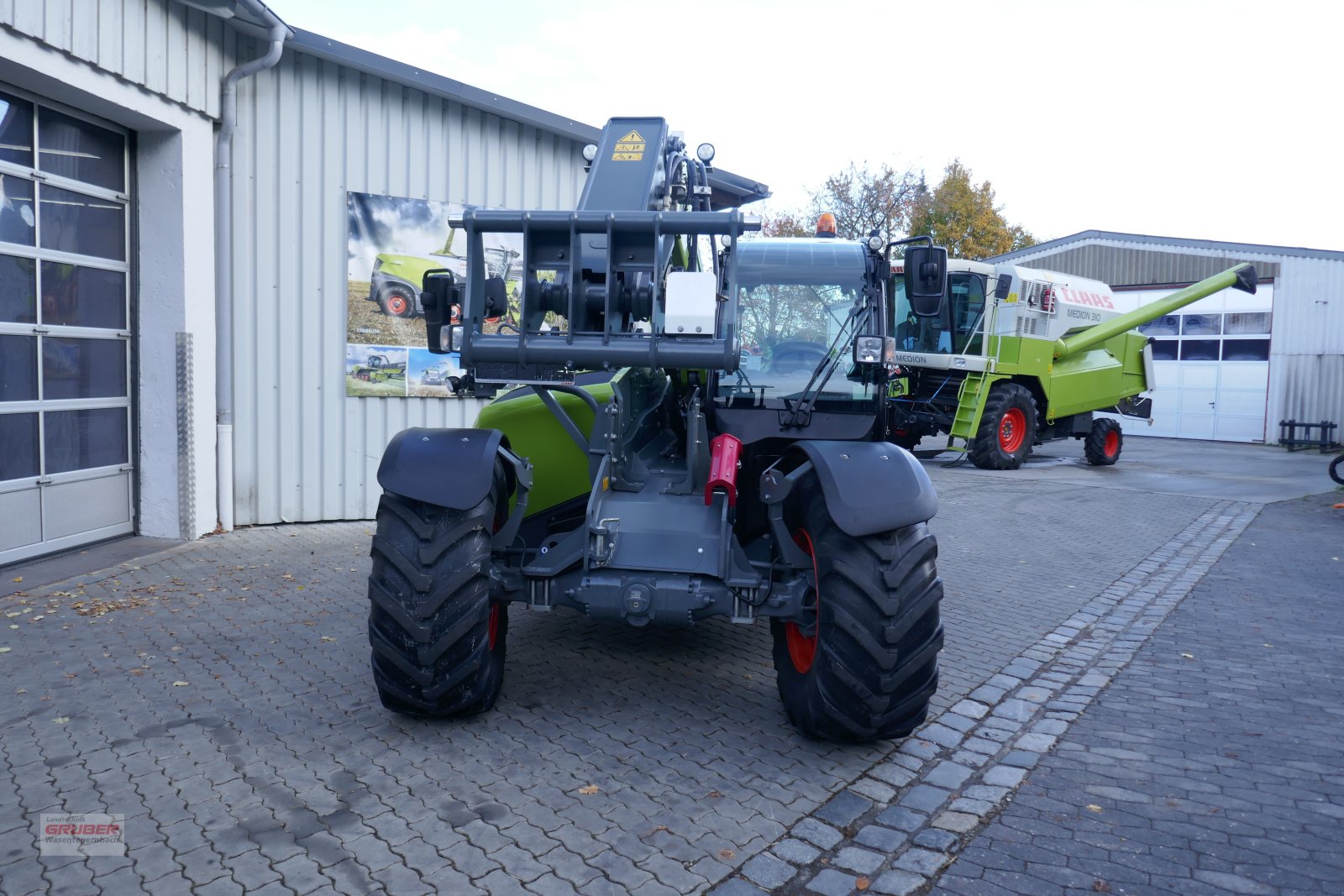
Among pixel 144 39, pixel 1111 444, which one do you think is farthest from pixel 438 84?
pixel 1111 444

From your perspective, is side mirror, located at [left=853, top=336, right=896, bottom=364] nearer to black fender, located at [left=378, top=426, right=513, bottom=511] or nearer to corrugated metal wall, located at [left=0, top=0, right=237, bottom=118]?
black fender, located at [left=378, top=426, right=513, bottom=511]

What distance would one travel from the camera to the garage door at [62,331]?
7.12 meters

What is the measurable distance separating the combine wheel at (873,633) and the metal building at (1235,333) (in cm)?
2174

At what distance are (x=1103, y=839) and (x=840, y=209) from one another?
40013mm

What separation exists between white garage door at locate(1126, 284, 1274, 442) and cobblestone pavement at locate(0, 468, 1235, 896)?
741 inches

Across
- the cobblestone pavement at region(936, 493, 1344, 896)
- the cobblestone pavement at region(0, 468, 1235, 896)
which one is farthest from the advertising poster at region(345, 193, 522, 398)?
the cobblestone pavement at region(936, 493, 1344, 896)

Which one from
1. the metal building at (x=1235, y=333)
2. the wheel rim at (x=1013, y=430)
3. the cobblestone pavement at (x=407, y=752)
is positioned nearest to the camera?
the cobblestone pavement at (x=407, y=752)

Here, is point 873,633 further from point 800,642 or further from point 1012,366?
point 1012,366

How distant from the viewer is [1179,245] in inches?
946

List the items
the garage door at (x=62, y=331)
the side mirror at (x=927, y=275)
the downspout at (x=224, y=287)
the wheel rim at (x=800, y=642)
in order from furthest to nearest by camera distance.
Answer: the downspout at (x=224, y=287) < the garage door at (x=62, y=331) < the side mirror at (x=927, y=275) < the wheel rim at (x=800, y=642)

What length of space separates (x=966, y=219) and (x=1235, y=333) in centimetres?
1653

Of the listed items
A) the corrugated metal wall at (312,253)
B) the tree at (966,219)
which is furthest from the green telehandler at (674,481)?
the tree at (966,219)

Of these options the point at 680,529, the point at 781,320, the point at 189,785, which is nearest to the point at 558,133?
the point at 781,320

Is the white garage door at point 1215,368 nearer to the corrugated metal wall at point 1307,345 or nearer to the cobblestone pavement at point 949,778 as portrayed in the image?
the corrugated metal wall at point 1307,345
